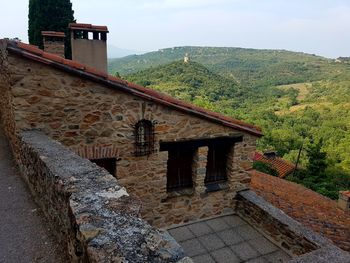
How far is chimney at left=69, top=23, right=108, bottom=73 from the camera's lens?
8.48 meters

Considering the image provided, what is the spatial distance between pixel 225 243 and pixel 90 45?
6705 millimetres

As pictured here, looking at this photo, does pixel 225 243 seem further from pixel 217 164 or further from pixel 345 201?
pixel 345 201

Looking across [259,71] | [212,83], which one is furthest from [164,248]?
[259,71]

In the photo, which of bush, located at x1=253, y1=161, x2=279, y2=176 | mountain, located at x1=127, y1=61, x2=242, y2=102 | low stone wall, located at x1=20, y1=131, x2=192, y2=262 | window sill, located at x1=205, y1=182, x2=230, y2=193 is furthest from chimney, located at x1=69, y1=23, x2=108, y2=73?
mountain, located at x1=127, y1=61, x2=242, y2=102

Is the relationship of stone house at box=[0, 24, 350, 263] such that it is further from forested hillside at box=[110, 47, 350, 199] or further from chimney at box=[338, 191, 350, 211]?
forested hillside at box=[110, 47, 350, 199]

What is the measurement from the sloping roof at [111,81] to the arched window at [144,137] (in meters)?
0.56

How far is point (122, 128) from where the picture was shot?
5617 millimetres

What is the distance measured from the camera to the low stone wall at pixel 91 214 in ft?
5.89

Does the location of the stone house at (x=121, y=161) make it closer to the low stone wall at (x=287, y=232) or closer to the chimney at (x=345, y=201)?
the low stone wall at (x=287, y=232)

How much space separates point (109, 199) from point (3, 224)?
5.01 feet

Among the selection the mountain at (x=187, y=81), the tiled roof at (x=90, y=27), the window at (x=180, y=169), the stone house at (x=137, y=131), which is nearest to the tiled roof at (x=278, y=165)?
the stone house at (x=137, y=131)

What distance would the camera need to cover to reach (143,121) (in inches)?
228

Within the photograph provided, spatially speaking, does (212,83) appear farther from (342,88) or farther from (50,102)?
(50,102)

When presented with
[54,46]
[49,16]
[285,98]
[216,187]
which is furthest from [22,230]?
[285,98]
